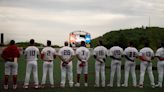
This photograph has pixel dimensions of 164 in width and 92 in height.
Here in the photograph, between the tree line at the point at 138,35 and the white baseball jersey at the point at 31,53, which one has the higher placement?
the tree line at the point at 138,35

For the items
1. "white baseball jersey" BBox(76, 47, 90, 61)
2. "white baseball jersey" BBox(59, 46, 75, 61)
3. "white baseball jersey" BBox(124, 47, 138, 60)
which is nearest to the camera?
"white baseball jersey" BBox(59, 46, 75, 61)

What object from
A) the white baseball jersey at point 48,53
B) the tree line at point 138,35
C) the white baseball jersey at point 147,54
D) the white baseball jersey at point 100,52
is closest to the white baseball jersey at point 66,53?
the white baseball jersey at point 48,53

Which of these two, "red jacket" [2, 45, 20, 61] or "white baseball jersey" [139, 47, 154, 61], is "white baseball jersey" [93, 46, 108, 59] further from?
"red jacket" [2, 45, 20, 61]

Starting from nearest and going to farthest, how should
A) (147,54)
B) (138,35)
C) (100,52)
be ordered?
(147,54)
(100,52)
(138,35)

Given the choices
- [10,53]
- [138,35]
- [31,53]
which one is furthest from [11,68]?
[138,35]

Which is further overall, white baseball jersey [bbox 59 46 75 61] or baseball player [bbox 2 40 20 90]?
white baseball jersey [bbox 59 46 75 61]

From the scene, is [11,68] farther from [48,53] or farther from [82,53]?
[82,53]

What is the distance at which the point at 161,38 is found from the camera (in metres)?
89.8

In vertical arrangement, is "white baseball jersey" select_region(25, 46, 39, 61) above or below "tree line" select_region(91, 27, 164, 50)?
below

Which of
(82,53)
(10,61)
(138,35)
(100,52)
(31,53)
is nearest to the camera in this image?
(10,61)

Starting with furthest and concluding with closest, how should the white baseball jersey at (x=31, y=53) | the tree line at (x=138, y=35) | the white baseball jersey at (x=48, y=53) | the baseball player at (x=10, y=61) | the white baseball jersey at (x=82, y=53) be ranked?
the tree line at (x=138, y=35), the white baseball jersey at (x=82, y=53), the white baseball jersey at (x=48, y=53), the white baseball jersey at (x=31, y=53), the baseball player at (x=10, y=61)

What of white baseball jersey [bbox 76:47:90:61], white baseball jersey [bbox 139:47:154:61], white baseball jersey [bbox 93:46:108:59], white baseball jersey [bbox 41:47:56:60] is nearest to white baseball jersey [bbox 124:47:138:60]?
white baseball jersey [bbox 139:47:154:61]

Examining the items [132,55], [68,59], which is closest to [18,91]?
[68,59]

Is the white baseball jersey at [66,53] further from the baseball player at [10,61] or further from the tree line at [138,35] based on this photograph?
the tree line at [138,35]
